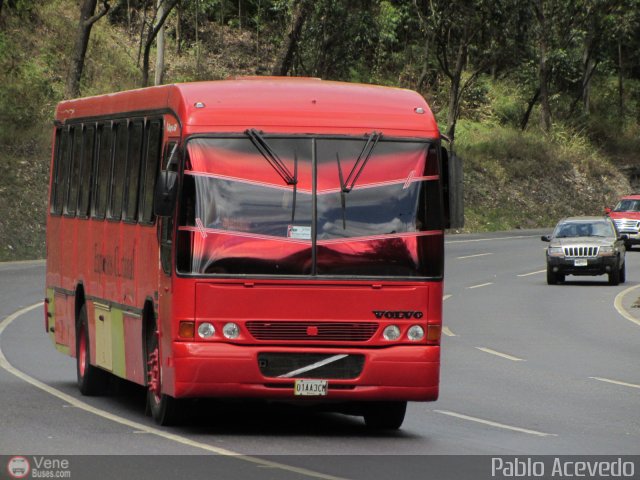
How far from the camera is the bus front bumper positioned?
13094 millimetres

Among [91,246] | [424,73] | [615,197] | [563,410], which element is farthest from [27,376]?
[615,197]

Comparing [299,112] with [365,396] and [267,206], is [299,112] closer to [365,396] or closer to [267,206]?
[267,206]

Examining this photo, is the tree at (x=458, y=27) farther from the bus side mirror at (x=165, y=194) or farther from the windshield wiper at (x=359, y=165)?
the bus side mirror at (x=165, y=194)

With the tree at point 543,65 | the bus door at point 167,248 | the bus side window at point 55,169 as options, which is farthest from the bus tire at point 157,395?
the tree at point 543,65

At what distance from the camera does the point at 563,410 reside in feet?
55.6

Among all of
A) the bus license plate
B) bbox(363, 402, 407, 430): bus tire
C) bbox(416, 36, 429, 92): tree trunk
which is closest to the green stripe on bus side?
bbox(363, 402, 407, 430): bus tire

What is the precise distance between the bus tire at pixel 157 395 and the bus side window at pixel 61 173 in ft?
15.2

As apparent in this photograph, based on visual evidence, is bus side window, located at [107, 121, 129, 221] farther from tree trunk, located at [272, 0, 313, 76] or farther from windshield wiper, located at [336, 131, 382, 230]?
tree trunk, located at [272, 0, 313, 76]

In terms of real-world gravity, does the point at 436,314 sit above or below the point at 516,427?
above

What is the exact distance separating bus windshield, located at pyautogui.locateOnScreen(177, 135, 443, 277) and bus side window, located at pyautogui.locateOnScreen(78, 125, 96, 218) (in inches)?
162

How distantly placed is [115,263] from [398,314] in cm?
363

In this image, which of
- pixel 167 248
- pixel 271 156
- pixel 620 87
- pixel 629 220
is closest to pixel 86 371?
pixel 167 248

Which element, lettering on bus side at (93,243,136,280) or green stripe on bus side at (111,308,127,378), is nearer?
lettering on bus side at (93,243,136,280)
